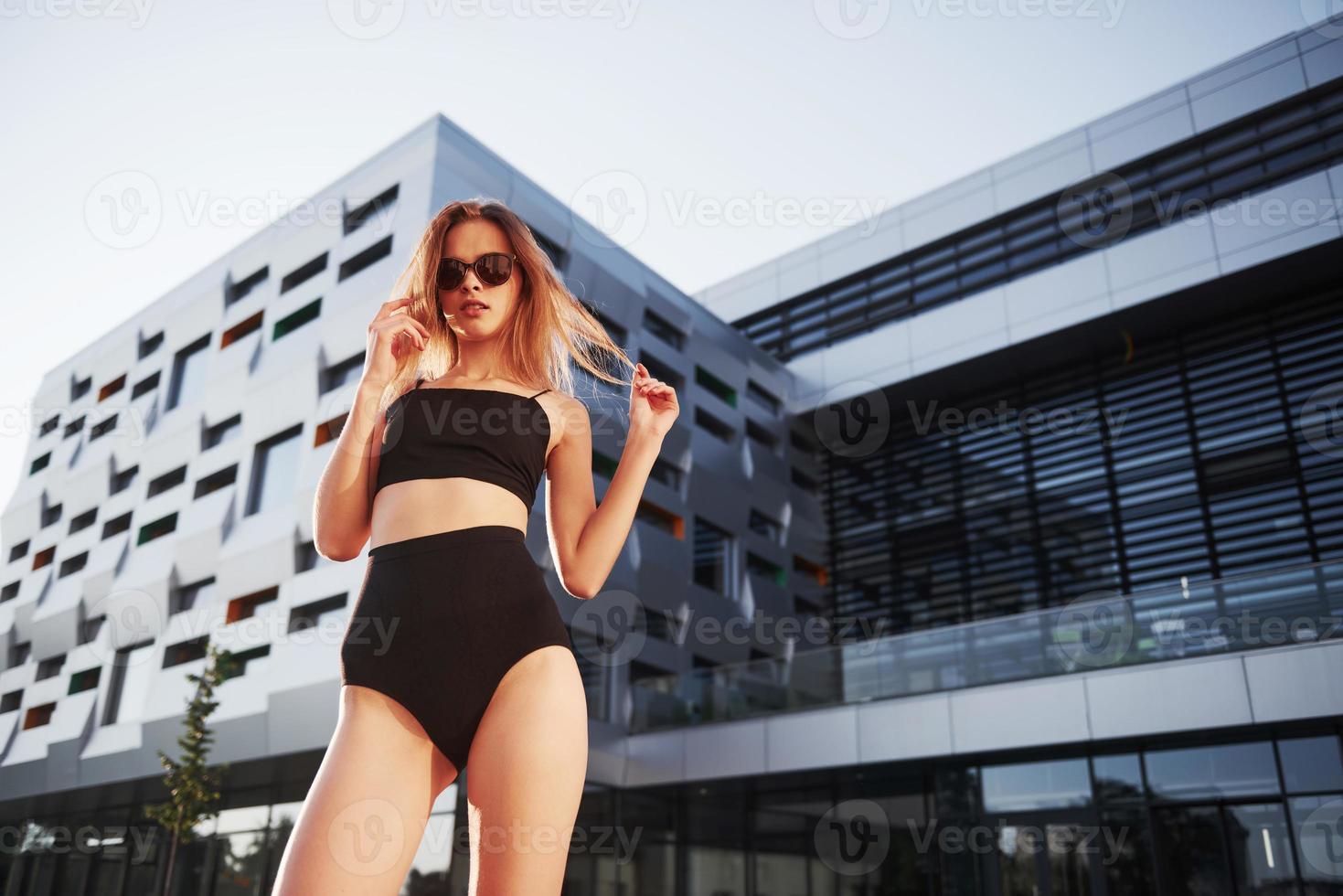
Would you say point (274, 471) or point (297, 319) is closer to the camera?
point (274, 471)

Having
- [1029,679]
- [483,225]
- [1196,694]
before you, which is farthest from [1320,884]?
[483,225]

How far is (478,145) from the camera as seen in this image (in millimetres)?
18203

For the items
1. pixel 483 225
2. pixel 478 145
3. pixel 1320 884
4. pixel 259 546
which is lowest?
pixel 1320 884

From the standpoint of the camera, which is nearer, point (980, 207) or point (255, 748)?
point (255, 748)

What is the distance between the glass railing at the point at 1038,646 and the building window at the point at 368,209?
9.57 m

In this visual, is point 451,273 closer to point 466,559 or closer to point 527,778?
point 466,559

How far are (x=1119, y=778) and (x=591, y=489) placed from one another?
13.1 meters

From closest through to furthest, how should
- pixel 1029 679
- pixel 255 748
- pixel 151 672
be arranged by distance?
1. pixel 1029 679
2. pixel 255 748
3. pixel 151 672

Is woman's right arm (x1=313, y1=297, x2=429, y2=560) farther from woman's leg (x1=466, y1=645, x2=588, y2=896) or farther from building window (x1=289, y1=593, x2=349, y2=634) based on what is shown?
building window (x1=289, y1=593, x2=349, y2=634)

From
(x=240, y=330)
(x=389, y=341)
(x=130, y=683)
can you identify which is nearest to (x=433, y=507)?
(x=389, y=341)

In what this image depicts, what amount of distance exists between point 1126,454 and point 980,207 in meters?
5.85

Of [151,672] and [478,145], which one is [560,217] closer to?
[478,145]

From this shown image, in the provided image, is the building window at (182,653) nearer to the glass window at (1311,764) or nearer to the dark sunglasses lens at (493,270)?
the glass window at (1311,764)

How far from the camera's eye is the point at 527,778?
1536 mm
